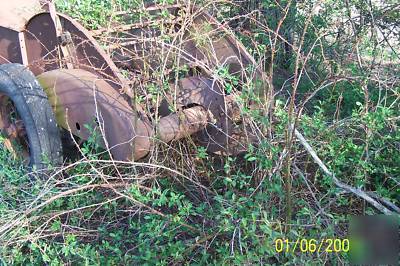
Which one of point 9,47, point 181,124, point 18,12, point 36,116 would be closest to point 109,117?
point 181,124

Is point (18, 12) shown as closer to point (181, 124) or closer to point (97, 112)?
point (97, 112)

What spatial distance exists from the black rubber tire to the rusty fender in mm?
91

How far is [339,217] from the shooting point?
2.82m

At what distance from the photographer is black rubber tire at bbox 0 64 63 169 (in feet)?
11.8

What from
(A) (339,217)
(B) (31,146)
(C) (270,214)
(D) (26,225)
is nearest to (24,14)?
(B) (31,146)

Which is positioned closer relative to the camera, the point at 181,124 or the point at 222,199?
the point at 222,199

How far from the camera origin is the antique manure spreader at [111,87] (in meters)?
3.36

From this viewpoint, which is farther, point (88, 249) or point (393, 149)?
point (393, 149)

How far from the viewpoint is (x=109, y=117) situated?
11.0ft

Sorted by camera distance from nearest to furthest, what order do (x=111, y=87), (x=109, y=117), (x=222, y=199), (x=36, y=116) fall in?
(x=222, y=199), (x=109, y=117), (x=111, y=87), (x=36, y=116)

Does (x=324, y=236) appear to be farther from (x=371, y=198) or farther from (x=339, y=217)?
(x=371, y=198)

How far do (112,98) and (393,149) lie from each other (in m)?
1.83

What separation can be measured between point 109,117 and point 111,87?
23 centimetres

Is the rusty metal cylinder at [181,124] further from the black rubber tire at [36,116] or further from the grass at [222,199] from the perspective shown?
the black rubber tire at [36,116]
